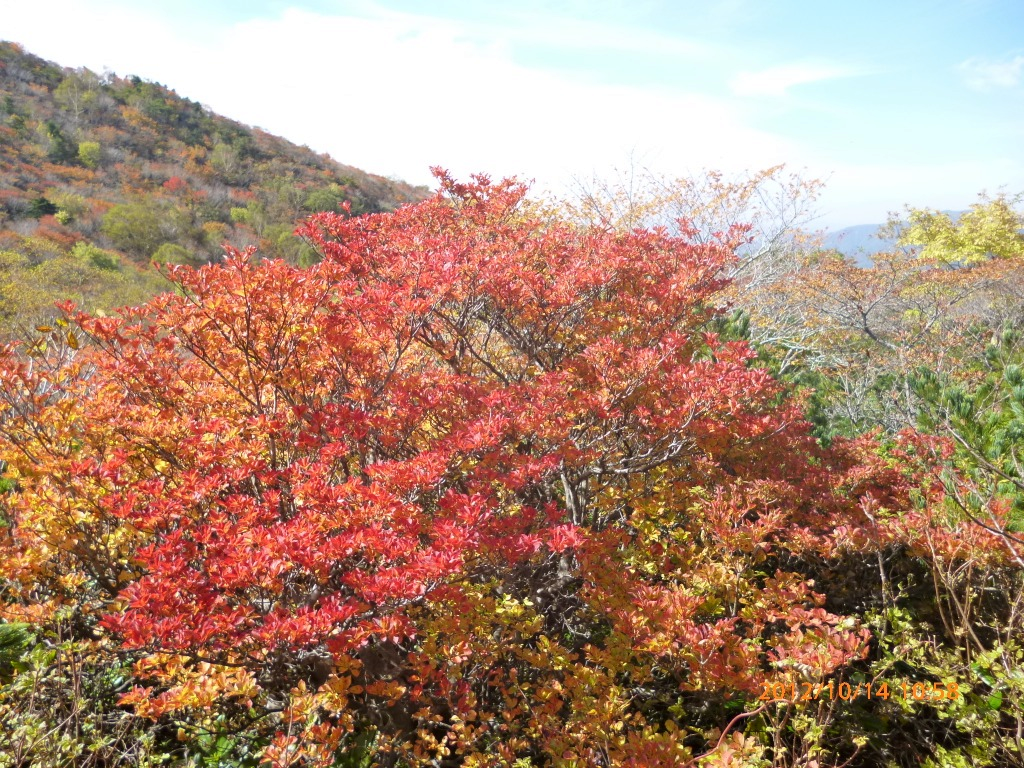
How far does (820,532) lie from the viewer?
478 centimetres

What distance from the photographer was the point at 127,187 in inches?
1152

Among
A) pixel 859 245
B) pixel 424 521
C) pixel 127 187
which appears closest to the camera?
pixel 424 521

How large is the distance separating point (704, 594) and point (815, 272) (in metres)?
14.3

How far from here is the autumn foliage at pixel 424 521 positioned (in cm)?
276

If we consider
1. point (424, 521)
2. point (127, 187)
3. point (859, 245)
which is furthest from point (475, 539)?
point (127, 187)

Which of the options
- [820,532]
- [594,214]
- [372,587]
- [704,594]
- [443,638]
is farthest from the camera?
[594,214]

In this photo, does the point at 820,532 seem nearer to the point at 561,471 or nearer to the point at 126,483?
the point at 561,471

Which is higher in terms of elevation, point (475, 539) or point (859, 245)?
point (859, 245)

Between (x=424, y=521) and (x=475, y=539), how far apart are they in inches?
23.0

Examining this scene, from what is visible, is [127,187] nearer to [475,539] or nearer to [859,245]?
[859,245]

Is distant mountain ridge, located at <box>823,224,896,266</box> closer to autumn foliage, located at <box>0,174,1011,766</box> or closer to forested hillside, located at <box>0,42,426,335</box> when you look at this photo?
autumn foliage, located at <box>0,174,1011,766</box>

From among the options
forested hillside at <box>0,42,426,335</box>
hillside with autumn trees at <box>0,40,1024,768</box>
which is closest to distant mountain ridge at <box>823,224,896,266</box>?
hillside with autumn trees at <box>0,40,1024,768</box>

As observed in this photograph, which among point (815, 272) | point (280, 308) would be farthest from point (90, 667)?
point (815, 272)

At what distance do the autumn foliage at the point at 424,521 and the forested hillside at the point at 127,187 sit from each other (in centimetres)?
1458
